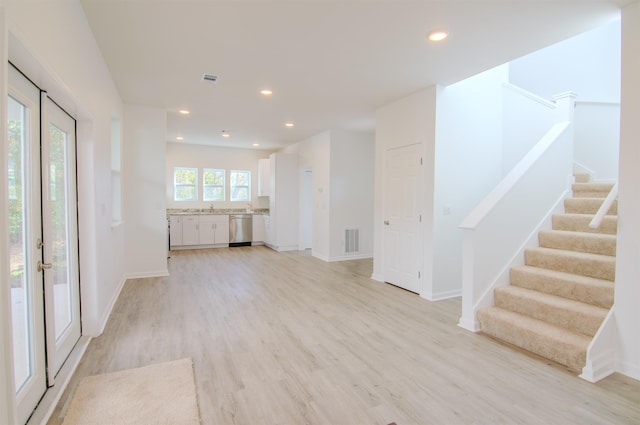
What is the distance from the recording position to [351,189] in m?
6.88

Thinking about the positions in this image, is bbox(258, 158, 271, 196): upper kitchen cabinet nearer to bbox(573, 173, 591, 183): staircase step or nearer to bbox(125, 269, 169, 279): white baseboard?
bbox(125, 269, 169, 279): white baseboard

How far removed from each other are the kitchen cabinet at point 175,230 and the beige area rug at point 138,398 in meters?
5.95

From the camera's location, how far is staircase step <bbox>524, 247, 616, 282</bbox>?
2.95 metres

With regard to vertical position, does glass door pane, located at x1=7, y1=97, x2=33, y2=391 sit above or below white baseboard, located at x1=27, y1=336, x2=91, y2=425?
above

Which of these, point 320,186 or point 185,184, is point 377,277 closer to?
point 320,186

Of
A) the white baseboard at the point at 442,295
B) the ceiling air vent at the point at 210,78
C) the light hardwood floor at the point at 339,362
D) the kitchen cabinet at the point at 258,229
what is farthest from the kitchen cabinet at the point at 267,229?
the white baseboard at the point at 442,295

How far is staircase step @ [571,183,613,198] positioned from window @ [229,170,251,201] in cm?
743

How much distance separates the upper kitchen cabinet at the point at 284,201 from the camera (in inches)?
314

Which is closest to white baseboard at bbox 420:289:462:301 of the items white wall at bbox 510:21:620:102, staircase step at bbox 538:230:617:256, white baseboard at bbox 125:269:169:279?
staircase step at bbox 538:230:617:256

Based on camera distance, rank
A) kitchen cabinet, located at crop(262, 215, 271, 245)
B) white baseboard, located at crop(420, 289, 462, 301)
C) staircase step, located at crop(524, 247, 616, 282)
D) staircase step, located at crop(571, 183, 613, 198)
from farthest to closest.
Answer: kitchen cabinet, located at crop(262, 215, 271, 245)
white baseboard, located at crop(420, 289, 462, 301)
staircase step, located at crop(571, 183, 613, 198)
staircase step, located at crop(524, 247, 616, 282)

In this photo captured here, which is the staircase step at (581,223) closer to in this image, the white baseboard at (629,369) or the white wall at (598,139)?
the white baseboard at (629,369)

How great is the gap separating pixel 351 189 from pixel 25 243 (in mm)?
5576

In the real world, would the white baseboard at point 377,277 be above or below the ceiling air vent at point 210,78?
below

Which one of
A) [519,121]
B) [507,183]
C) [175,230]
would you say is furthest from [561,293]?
[175,230]
